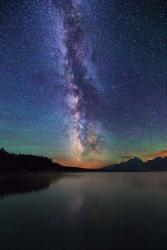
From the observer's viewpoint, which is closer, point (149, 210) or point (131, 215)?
point (131, 215)

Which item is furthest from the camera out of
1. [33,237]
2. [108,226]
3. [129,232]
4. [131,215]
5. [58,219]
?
[131,215]

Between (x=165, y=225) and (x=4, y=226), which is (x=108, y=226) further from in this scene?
(x=4, y=226)

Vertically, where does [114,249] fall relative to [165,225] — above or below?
below

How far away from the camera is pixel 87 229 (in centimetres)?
1800

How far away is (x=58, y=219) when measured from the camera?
2147 cm

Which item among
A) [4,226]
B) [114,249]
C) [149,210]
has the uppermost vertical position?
[149,210]

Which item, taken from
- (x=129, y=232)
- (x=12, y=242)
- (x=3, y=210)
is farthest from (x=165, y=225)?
(x=3, y=210)

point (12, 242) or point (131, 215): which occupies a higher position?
point (131, 215)

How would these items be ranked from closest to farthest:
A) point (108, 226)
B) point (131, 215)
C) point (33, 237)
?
point (33, 237) < point (108, 226) < point (131, 215)

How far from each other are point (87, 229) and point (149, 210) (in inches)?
399

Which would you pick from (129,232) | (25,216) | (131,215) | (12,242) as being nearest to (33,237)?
(12,242)

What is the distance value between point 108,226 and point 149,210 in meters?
8.42

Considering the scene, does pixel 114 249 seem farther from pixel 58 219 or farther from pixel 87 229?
pixel 58 219

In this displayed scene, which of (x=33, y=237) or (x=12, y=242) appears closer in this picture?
(x=12, y=242)
